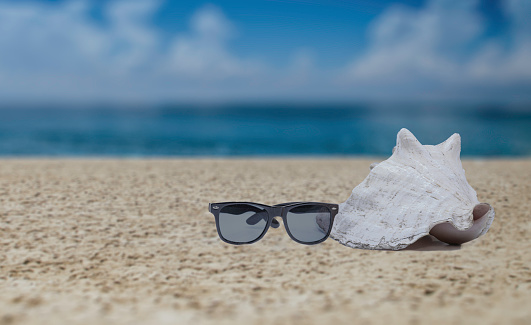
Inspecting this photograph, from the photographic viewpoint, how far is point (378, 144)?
69.2 feet

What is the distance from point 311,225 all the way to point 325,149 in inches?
709

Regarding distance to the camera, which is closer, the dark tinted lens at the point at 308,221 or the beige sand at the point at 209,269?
the beige sand at the point at 209,269

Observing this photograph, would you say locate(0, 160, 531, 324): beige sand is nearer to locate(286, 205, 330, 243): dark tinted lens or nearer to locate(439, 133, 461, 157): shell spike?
locate(286, 205, 330, 243): dark tinted lens

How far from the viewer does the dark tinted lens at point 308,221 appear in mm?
2555

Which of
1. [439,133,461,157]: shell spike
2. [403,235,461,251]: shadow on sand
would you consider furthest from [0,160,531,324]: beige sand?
[439,133,461,157]: shell spike

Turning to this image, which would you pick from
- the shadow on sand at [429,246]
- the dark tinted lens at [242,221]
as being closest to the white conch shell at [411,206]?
the shadow on sand at [429,246]

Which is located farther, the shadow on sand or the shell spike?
the shell spike

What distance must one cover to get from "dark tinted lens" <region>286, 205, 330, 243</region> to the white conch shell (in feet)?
0.23

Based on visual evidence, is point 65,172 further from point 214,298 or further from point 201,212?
point 214,298

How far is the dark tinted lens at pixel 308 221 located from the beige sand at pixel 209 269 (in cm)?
8

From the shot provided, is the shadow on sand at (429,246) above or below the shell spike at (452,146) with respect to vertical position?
below

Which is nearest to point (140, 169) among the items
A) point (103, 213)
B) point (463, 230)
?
point (103, 213)

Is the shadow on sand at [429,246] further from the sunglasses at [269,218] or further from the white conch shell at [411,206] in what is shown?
the sunglasses at [269,218]

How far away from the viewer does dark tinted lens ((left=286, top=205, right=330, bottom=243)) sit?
101 inches
